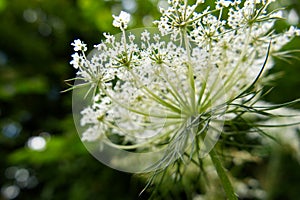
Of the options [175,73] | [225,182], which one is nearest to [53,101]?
[175,73]

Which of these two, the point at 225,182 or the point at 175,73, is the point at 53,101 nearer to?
the point at 175,73

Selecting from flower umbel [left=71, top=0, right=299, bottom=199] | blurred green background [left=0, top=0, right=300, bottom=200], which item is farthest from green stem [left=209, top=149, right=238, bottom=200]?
blurred green background [left=0, top=0, right=300, bottom=200]

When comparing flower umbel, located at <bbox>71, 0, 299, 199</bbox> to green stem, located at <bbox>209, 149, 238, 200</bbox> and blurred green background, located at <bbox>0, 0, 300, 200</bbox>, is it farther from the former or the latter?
blurred green background, located at <bbox>0, 0, 300, 200</bbox>

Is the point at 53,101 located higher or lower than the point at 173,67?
lower

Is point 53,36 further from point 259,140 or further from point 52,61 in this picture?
point 259,140

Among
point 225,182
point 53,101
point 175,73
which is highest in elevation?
point 175,73

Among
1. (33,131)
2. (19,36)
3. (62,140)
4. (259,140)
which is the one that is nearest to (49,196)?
(62,140)
